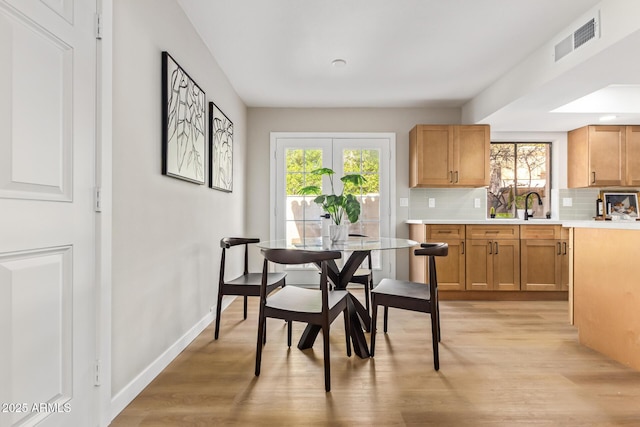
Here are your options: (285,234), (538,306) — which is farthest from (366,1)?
(538,306)

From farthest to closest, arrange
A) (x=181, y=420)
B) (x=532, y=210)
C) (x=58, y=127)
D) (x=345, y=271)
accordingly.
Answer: (x=532, y=210), (x=345, y=271), (x=181, y=420), (x=58, y=127)

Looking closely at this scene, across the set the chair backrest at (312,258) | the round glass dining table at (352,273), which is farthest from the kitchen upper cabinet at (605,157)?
the chair backrest at (312,258)

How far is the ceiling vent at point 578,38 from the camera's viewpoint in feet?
7.42

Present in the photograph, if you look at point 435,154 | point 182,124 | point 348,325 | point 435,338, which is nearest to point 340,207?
point 348,325

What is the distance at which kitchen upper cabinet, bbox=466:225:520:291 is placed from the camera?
12.6ft

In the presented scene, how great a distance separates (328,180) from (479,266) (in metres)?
2.09

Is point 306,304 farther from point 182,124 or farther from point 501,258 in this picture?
point 501,258

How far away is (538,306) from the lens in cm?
363

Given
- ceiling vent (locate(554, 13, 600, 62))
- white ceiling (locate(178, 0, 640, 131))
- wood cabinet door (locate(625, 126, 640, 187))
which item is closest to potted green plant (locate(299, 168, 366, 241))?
white ceiling (locate(178, 0, 640, 131))

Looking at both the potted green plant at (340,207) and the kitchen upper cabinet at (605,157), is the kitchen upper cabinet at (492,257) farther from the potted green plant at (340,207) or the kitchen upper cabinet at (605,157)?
the potted green plant at (340,207)

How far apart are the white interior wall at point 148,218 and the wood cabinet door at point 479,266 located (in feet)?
9.33

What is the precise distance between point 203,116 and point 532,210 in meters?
4.14

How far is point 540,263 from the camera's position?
12.6ft

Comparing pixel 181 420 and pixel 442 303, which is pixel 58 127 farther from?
pixel 442 303
